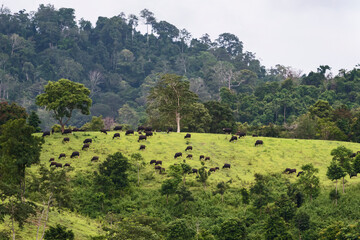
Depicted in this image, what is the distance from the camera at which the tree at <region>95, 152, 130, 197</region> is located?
168 ft

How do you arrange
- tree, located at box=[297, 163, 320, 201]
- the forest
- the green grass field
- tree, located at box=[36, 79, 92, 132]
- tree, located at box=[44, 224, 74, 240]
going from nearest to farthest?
tree, located at box=[44, 224, 74, 240] < the forest < tree, located at box=[297, 163, 320, 201] < the green grass field < tree, located at box=[36, 79, 92, 132]

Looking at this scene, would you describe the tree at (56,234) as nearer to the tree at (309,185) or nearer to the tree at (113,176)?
the tree at (113,176)

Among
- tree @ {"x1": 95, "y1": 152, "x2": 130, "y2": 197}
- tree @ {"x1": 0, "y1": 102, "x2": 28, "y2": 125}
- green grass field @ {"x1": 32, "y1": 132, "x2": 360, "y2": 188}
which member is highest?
tree @ {"x1": 0, "y1": 102, "x2": 28, "y2": 125}

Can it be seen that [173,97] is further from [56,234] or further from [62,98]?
[56,234]

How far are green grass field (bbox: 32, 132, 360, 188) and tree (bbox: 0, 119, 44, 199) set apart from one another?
16.2 m

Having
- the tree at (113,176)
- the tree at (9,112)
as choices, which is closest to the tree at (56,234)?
the tree at (113,176)

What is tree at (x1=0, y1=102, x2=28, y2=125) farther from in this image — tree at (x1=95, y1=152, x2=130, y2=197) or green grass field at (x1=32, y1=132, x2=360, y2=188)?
tree at (x1=95, y1=152, x2=130, y2=197)

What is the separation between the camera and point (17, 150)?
37938 mm

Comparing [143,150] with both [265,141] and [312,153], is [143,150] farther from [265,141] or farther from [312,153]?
[312,153]

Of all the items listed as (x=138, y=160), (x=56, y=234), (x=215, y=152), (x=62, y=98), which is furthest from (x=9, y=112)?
(x=56, y=234)

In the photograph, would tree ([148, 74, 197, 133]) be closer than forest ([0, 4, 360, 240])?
No

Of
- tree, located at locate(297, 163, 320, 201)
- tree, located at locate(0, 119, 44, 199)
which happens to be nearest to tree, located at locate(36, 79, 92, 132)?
tree, located at locate(0, 119, 44, 199)

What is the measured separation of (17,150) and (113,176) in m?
15.0

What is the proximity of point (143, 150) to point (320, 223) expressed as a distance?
25.5 meters
